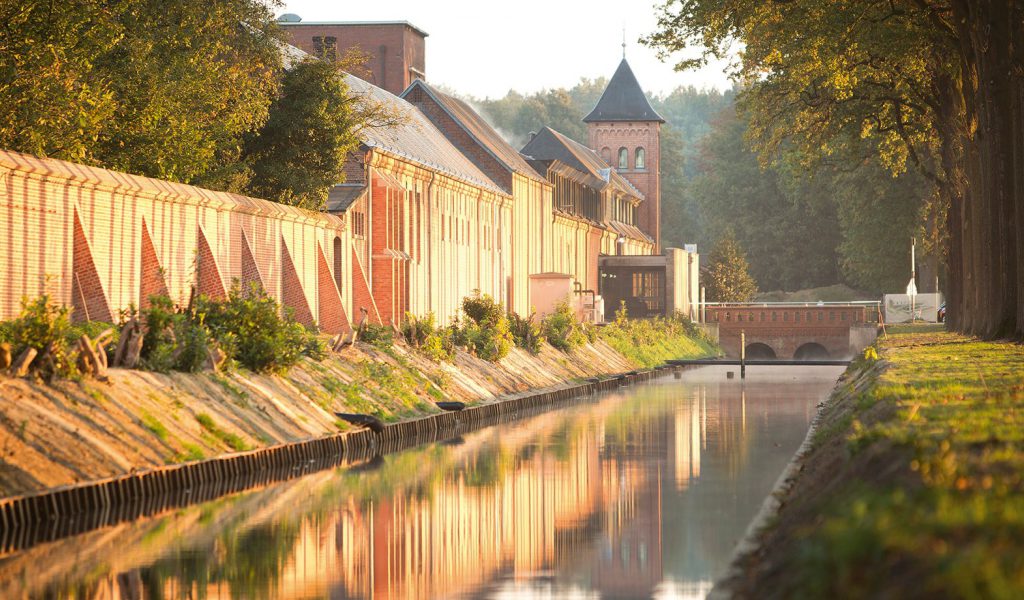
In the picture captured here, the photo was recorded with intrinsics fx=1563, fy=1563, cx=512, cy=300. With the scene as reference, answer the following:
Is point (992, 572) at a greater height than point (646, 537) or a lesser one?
greater

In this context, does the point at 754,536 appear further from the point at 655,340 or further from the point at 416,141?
the point at 655,340

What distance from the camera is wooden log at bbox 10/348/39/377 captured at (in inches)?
658

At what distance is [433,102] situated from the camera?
220ft

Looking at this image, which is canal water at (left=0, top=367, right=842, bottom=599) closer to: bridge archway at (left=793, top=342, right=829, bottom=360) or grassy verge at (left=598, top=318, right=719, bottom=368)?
grassy verge at (left=598, top=318, right=719, bottom=368)

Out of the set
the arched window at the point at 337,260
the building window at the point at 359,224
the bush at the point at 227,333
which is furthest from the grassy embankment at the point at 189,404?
the building window at the point at 359,224

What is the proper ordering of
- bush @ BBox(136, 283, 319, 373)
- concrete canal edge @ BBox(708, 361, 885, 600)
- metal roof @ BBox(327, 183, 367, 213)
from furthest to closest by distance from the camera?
metal roof @ BBox(327, 183, 367, 213)
bush @ BBox(136, 283, 319, 373)
concrete canal edge @ BBox(708, 361, 885, 600)

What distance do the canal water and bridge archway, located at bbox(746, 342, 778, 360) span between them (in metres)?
74.3

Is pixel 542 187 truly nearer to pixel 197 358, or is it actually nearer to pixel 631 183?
pixel 631 183

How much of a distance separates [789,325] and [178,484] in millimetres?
79881

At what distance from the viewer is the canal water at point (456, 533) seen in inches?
452

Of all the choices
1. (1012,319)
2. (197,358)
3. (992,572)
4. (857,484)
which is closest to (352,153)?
(1012,319)

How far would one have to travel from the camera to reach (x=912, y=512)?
23.9ft

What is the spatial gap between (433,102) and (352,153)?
21.8m

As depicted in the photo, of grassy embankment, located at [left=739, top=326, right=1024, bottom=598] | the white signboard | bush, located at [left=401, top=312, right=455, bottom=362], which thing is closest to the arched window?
bush, located at [left=401, top=312, right=455, bottom=362]
